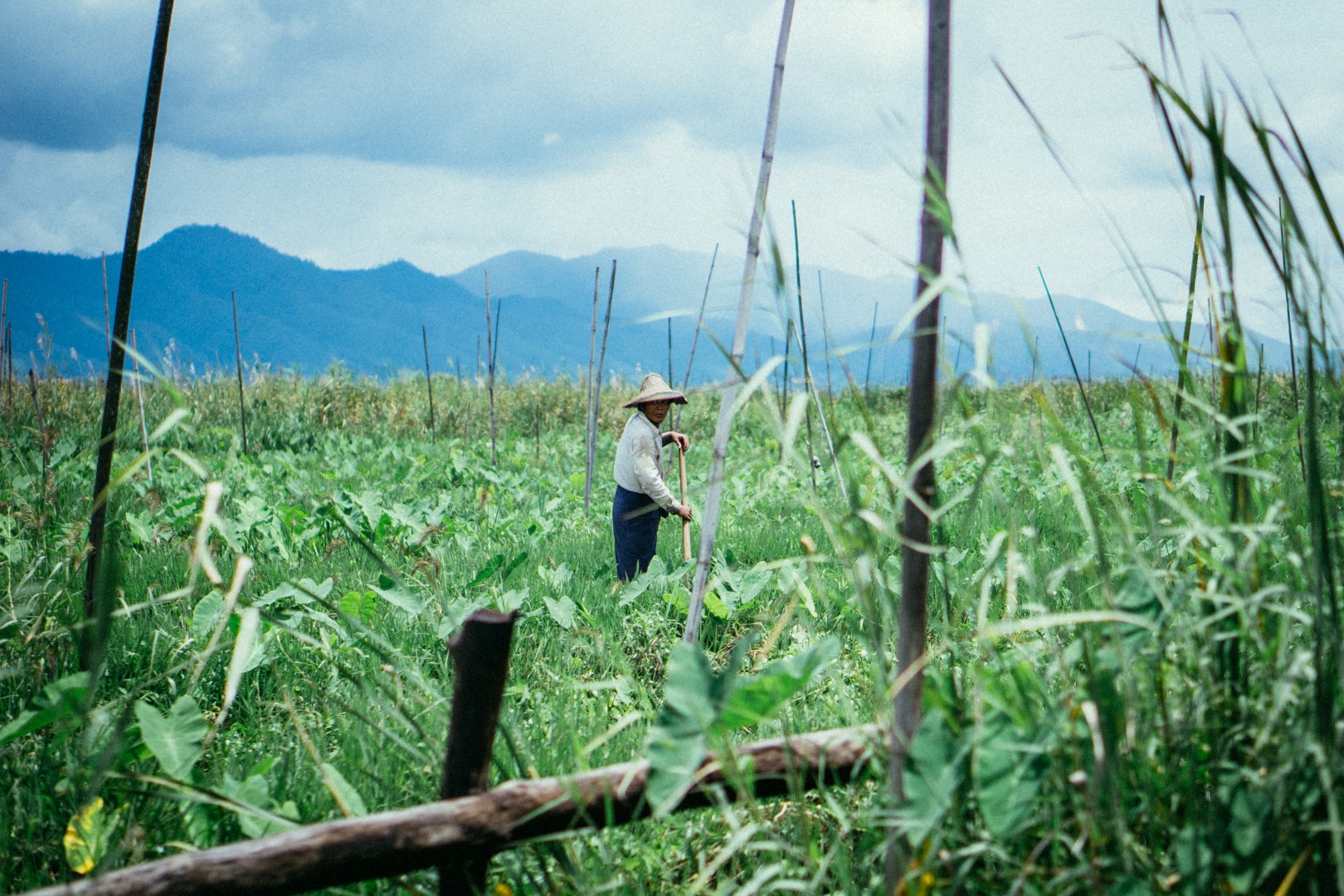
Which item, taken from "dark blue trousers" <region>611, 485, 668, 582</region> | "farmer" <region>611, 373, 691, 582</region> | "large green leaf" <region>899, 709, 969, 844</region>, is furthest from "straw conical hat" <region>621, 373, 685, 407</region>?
"large green leaf" <region>899, 709, 969, 844</region>

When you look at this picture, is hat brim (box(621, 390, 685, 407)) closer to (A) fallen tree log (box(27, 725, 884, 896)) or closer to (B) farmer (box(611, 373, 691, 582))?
(B) farmer (box(611, 373, 691, 582))

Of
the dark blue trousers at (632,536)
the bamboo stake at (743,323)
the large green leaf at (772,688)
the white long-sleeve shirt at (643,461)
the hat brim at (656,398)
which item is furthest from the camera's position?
the dark blue trousers at (632,536)

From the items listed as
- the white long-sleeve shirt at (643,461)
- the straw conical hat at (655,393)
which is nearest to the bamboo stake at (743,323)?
the straw conical hat at (655,393)

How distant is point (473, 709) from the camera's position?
4.02 feet

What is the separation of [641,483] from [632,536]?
0.99 feet

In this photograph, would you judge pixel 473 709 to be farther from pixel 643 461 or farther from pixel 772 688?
pixel 643 461

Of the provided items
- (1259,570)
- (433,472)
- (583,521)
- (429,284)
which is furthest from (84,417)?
(429,284)

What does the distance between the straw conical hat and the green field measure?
81cm

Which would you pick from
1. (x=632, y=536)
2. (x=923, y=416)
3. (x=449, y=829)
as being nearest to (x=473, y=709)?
(x=449, y=829)

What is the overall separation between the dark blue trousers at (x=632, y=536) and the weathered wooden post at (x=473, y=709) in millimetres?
2773

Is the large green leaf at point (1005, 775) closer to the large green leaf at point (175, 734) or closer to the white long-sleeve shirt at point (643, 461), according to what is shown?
the large green leaf at point (175, 734)

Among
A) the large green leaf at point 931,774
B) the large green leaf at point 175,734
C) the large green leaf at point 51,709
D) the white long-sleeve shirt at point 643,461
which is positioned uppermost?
the white long-sleeve shirt at point 643,461

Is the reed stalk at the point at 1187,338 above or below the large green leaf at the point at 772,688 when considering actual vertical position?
above

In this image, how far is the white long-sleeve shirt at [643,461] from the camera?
157 inches
